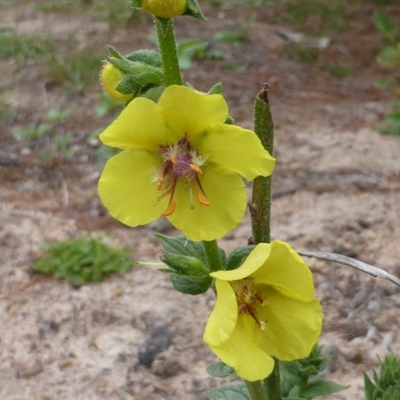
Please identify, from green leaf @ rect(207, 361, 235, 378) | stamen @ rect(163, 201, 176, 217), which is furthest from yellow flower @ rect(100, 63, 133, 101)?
green leaf @ rect(207, 361, 235, 378)

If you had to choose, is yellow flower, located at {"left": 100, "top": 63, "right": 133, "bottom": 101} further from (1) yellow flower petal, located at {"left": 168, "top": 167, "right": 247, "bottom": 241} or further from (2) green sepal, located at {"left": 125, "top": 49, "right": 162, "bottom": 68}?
(1) yellow flower petal, located at {"left": 168, "top": 167, "right": 247, "bottom": 241}

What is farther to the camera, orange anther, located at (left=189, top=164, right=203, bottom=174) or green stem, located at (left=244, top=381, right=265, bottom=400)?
green stem, located at (left=244, top=381, right=265, bottom=400)

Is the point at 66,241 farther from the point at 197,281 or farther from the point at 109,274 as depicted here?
the point at 197,281

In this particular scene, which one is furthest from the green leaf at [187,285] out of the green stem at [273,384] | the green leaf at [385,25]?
the green leaf at [385,25]

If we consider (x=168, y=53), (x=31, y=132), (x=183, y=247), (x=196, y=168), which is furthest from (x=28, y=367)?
(x=31, y=132)

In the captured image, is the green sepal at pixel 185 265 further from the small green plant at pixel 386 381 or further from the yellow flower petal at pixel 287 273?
the small green plant at pixel 386 381

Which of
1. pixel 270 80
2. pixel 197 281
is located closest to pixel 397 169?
pixel 270 80

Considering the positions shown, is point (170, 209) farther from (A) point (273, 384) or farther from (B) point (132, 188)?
(A) point (273, 384)
